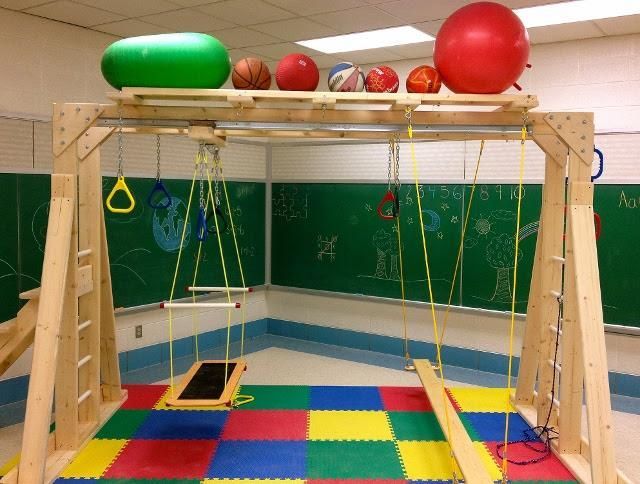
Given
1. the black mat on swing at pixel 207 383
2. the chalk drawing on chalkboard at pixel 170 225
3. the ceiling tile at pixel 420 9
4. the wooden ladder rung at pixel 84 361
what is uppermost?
the ceiling tile at pixel 420 9

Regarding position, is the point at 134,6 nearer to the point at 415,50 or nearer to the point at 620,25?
the point at 415,50

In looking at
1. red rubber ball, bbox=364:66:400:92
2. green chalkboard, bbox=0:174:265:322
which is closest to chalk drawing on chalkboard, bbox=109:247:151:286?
green chalkboard, bbox=0:174:265:322

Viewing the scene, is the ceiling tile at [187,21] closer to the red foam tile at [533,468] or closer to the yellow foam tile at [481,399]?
the yellow foam tile at [481,399]

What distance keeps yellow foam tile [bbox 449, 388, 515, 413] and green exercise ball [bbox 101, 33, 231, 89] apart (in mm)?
3460

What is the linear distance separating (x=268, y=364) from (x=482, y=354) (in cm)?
229

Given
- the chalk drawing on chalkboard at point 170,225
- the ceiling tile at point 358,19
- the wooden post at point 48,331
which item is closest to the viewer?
the wooden post at point 48,331

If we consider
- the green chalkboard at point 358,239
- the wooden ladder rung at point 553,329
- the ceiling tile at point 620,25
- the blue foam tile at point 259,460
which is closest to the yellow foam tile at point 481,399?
the wooden ladder rung at point 553,329

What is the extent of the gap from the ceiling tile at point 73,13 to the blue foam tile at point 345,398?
3.69 meters

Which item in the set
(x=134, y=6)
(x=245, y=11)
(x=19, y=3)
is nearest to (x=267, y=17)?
(x=245, y=11)

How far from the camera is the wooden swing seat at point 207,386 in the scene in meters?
3.86

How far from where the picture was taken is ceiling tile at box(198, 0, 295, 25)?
4613mm

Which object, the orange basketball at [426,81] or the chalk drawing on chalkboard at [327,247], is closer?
the orange basketball at [426,81]

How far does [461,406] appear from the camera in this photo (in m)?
5.18

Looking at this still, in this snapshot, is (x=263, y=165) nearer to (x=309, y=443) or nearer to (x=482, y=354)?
(x=482, y=354)
